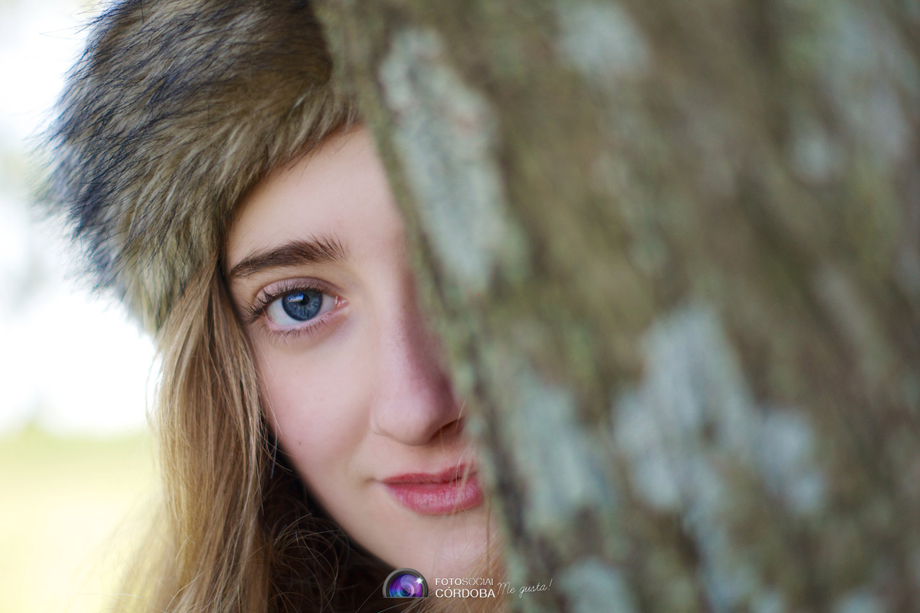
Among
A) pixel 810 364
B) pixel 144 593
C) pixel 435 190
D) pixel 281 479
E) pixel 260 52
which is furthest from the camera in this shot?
pixel 144 593

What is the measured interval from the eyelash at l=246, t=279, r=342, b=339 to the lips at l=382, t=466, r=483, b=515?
11.9 inches

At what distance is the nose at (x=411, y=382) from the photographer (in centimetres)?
92

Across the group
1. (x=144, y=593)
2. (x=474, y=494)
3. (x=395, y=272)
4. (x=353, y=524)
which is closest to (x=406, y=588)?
(x=353, y=524)

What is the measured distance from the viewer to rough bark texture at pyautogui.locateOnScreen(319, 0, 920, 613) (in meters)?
0.37

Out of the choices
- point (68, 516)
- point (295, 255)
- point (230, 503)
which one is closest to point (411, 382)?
point (295, 255)

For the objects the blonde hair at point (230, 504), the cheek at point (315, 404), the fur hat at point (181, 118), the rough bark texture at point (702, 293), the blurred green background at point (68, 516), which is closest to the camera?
the rough bark texture at point (702, 293)

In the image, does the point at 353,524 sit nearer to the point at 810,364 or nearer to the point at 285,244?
the point at 285,244

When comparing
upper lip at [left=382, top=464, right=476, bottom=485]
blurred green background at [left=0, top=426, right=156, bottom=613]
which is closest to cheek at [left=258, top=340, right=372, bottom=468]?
upper lip at [left=382, top=464, right=476, bottom=485]

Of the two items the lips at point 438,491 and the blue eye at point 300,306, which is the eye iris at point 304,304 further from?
the lips at point 438,491

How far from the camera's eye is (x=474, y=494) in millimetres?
1001

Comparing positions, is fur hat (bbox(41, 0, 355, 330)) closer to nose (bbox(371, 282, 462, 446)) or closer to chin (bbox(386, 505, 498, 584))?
nose (bbox(371, 282, 462, 446))

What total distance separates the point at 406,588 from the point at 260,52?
0.94 meters

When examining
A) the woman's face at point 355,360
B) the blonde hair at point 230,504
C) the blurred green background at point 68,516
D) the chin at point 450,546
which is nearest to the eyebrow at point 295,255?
the woman's face at point 355,360

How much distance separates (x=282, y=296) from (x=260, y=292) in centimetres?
4
